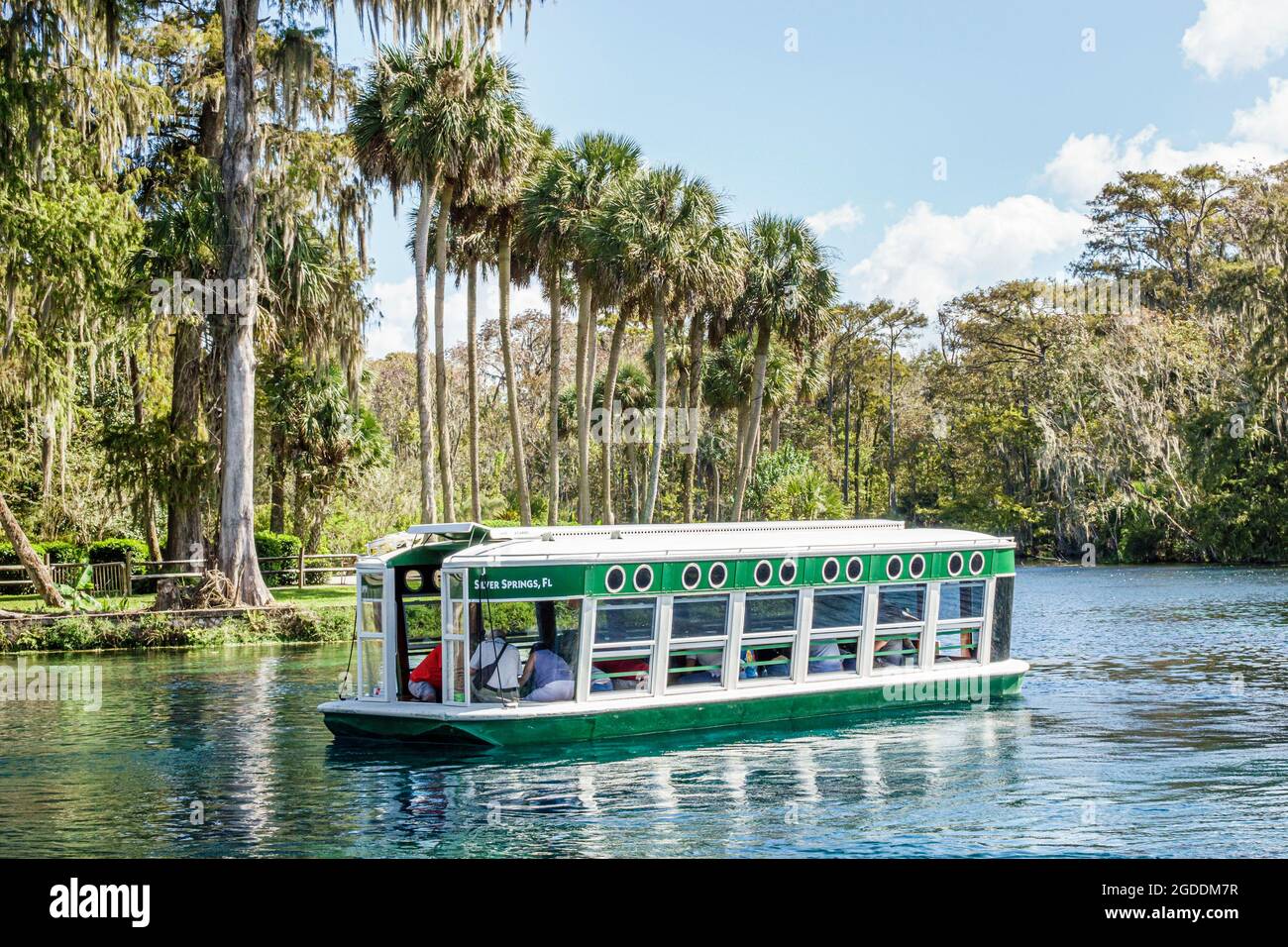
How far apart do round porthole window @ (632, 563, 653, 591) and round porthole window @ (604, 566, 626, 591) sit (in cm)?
20

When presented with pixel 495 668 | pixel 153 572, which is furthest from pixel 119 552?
pixel 495 668

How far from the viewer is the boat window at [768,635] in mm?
19141

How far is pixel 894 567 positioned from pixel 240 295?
1898cm

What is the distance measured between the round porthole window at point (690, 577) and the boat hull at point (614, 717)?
1569 mm

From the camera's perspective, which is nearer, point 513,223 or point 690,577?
point 690,577

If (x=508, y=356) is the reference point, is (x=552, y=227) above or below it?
above

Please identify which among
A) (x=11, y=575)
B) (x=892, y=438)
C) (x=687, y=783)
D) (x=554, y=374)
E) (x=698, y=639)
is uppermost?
(x=554, y=374)

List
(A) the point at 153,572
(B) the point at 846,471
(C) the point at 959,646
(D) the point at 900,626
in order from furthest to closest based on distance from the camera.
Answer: (B) the point at 846,471 < (A) the point at 153,572 < (C) the point at 959,646 < (D) the point at 900,626

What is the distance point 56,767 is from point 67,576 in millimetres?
24281

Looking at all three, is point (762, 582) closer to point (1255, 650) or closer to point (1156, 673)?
point (1156, 673)

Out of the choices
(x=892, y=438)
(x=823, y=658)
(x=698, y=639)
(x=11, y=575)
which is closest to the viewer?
(x=698, y=639)

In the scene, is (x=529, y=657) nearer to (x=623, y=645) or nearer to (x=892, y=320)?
(x=623, y=645)

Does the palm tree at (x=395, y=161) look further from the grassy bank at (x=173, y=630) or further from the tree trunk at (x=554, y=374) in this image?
the grassy bank at (x=173, y=630)

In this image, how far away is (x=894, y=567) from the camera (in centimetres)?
2034
